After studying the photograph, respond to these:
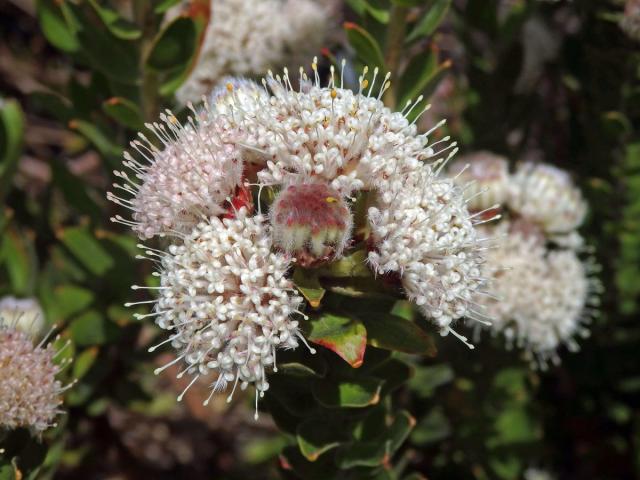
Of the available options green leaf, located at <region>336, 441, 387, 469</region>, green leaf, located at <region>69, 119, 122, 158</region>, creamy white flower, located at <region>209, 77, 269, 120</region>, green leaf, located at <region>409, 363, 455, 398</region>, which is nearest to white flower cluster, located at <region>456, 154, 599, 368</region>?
green leaf, located at <region>409, 363, 455, 398</region>

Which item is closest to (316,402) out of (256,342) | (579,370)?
(256,342)

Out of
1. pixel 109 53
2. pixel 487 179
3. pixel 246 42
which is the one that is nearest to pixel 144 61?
pixel 109 53

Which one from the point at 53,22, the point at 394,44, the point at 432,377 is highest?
the point at 53,22

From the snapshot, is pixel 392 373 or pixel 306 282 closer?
pixel 306 282

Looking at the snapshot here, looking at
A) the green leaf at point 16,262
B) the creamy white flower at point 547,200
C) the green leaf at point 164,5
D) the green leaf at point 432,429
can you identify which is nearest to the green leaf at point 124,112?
the green leaf at point 164,5

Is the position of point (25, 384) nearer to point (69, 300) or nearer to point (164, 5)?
point (69, 300)

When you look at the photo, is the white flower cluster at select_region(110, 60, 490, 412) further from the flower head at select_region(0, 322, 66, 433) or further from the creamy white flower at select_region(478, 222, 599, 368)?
the creamy white flower at select_region(478, 222, 599, 368)

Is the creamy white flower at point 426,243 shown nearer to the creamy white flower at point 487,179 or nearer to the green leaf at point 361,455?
the green leaf at point 361,455
